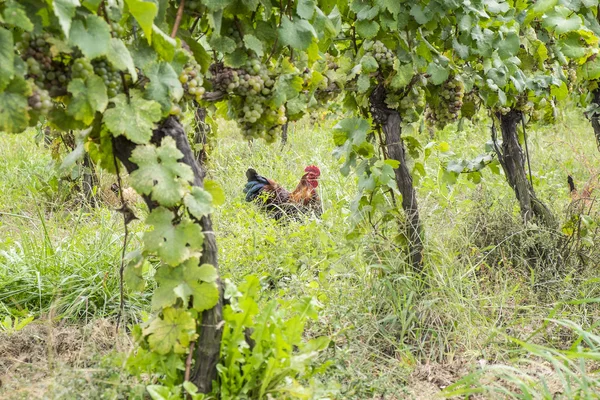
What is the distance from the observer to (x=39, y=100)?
60.9 inches

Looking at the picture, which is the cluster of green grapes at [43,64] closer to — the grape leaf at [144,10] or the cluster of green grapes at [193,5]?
the grape leaf at [144,10]

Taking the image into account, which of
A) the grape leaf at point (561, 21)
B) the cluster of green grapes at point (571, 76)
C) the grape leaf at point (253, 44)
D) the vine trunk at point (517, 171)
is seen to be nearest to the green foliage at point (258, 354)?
the grape leaf at point (253, 44)

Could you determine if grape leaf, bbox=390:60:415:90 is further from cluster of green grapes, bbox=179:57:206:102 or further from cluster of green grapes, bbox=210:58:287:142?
cluster of green grapes, bbox=179:57:206:102

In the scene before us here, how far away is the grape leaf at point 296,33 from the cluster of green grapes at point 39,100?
798 millimetres

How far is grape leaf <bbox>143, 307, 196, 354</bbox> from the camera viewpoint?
6.17ft

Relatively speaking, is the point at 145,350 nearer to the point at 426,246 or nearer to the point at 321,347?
the point at 321,347

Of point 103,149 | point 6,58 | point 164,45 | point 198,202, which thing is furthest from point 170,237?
point 6,58

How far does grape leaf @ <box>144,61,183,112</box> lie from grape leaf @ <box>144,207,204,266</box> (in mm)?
305

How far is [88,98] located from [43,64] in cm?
13

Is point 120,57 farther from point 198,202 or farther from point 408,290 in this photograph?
point 408,290

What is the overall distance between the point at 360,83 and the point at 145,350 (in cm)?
143

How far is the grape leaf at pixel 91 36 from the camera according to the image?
145cm

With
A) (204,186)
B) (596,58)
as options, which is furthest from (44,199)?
(596,58)

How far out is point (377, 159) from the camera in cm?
300
